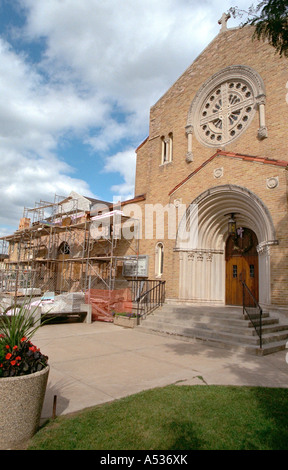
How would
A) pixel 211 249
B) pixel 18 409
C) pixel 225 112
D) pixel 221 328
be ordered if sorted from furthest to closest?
pixel 225 112 < pixel 211 249 < pixel 221 328 < pixel 18 409

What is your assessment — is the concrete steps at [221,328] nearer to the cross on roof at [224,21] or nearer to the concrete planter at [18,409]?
the concrete planter at [18,409]

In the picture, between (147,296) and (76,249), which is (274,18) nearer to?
(147,296)

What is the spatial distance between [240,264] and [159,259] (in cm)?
380

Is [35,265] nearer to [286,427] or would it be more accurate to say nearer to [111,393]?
[111,393]

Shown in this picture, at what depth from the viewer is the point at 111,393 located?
15.1 feet

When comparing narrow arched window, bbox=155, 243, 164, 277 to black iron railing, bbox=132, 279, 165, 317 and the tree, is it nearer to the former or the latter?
black iron railing, bbox=132, 279, 165, 317

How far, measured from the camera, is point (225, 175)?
11695 millimetres

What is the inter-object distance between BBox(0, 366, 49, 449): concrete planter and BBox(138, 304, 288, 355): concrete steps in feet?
17.9

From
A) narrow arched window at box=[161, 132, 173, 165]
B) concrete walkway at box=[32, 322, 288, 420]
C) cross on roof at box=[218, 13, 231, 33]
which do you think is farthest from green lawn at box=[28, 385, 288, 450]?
cross on roof at box=[218, 13, 231, 33]

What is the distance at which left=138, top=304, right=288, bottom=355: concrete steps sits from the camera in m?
7.69

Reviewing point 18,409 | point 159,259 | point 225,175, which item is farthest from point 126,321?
point 18,409

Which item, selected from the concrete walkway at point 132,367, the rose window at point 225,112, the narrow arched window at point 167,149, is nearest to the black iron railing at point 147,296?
the concrete walkway at point 132,367

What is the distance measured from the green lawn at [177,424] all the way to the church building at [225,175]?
18.9 feet
